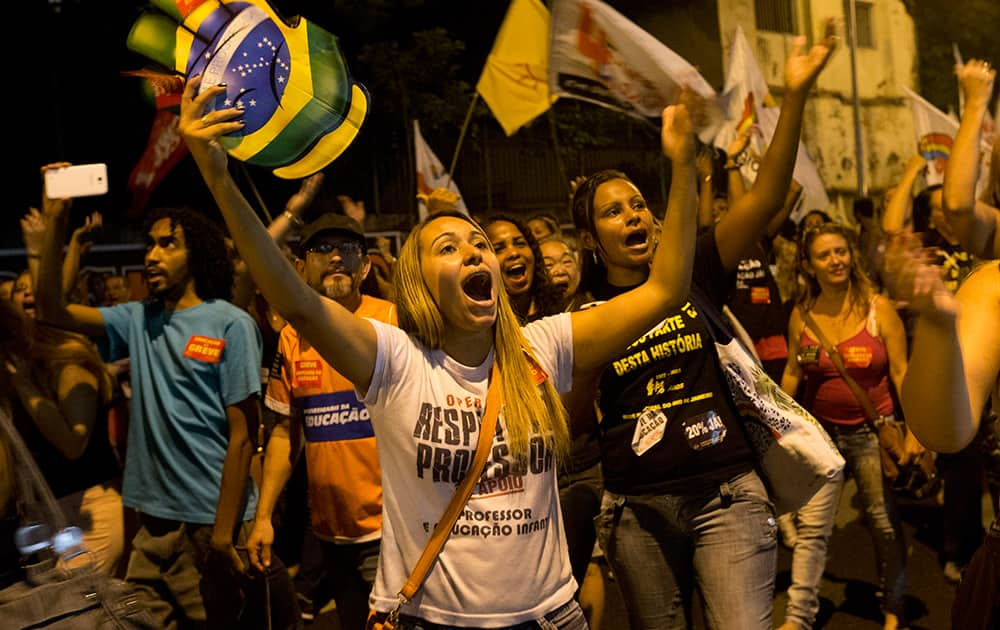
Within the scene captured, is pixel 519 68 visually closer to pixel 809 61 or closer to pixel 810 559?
pixel 810 559

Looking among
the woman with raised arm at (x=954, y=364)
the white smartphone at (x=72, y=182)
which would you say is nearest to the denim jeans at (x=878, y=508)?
the woman with raised arm at (x=954, y=364)

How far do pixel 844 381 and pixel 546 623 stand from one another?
360 centimetres

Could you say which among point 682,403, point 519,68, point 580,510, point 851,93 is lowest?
point 580,510

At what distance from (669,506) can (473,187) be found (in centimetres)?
1765

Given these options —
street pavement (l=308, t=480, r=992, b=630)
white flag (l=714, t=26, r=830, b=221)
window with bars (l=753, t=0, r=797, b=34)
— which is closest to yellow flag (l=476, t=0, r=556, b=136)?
white flag (l=714, t=26, r=830, b=221)

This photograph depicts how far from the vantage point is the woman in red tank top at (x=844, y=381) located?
5406 millimetres

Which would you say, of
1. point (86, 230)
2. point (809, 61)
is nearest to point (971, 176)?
point (809, 61)

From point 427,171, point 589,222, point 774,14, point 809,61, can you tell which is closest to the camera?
point 809,61

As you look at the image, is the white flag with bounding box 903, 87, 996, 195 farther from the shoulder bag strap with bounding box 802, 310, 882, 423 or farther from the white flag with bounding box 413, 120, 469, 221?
the shoulder bag strap with bounding box 802, 310, 882, 423

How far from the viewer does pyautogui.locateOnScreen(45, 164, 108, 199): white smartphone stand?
15.0 ft

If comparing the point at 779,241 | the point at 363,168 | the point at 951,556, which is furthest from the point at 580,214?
the point at 363,168

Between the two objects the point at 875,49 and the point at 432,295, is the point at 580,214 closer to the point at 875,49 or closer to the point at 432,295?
the point at 432,295

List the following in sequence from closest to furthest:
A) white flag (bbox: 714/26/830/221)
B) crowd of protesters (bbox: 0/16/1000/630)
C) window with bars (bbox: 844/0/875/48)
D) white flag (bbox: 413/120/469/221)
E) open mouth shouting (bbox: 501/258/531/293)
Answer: crowd of protesters (bbox: 0/16/1000/630), open mouth shouting (bbox: 501/258/531/293), white flag (bbox: 413/120/469/221), white flag (bbox: 714/26/830/221), window with bars (bbox: 844/0/875/48)

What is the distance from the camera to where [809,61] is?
3.19m
